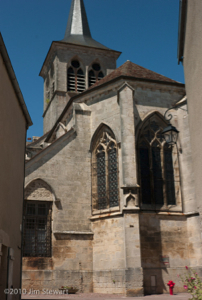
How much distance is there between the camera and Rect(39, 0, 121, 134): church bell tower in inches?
1010

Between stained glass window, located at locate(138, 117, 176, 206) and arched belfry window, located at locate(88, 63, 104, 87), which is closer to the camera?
stained glass window, located at locate(138, 117, 176, 206)

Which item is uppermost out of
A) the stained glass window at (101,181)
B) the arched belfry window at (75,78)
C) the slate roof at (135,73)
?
the arched belfry window at (75,78)

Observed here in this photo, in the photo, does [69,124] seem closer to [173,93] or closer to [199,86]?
[173,93]

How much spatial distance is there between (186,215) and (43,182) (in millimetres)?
5783

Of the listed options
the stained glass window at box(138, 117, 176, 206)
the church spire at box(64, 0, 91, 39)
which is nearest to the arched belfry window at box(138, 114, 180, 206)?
the stained glass window at box(138, 117, 176, 206)

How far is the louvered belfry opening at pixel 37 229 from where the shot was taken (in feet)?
45.9

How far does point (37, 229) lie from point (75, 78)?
574 inches

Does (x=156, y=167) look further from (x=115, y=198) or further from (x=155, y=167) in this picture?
Result: (x=115, y=198)

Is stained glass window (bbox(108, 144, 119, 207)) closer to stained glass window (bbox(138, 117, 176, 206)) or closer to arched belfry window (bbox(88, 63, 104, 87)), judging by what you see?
stained glass window (bbox(138, 117, 176, 206))

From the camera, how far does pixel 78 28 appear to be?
29.7 meters

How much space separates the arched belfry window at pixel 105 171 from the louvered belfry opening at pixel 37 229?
1994 millimetres

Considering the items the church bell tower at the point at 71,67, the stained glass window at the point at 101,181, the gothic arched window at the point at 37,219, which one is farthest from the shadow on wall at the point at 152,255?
the church bell tower at the point at 71,67

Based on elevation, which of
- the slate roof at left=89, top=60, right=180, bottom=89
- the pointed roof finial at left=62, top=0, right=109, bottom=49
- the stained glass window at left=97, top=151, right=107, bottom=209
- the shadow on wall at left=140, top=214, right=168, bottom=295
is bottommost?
the shadow on wall at left=140, top=214, right=168, bottom=295

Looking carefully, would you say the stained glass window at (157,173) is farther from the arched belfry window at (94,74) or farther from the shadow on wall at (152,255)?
the arched belfry window at (94,74)
